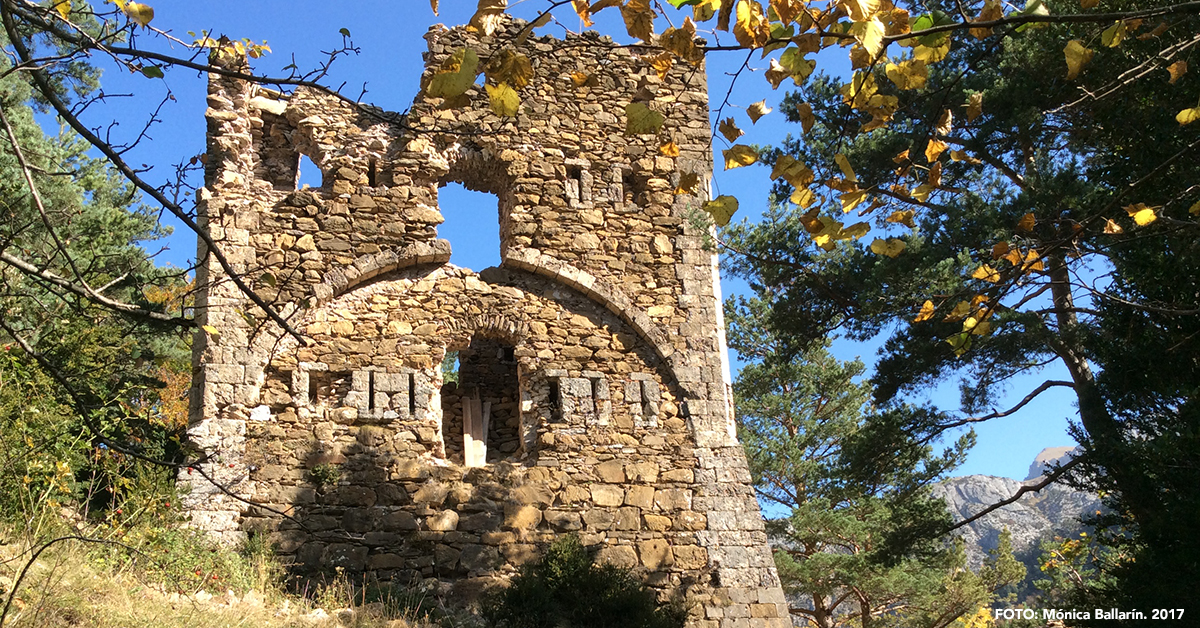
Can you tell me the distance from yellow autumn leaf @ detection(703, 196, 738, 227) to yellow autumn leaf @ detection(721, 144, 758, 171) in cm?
13

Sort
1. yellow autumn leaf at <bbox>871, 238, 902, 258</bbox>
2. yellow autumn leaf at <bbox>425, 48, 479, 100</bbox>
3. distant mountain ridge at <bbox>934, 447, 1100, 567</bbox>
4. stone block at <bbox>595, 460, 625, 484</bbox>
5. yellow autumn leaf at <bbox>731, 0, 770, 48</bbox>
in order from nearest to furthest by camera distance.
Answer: yellow autumn leaf at <bbox>425, 48, 479, 100</bbox>, yellow autumn leaf at <bbox>731, 0, 770, 48</bbox>, yellow autumn leaf at <bbox>871, 238, 902, 258</bbox>, stone block at <bbox>595, 460, 625, 484</bbox>, distant mountain ridge at <bbox>934, 447, 1100, 567</bbox>

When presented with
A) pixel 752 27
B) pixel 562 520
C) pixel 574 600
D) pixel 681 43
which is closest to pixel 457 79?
pixel 681 43

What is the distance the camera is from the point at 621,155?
974 centimetres

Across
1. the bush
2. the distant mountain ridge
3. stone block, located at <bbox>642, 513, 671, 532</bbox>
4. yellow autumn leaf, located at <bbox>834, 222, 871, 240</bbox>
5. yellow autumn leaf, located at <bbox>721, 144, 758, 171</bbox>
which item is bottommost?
the bush

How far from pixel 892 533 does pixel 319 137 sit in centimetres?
737

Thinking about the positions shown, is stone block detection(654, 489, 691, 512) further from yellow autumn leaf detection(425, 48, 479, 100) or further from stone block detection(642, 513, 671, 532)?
yellow autumn leaf detection(425, 48, 479, 100)

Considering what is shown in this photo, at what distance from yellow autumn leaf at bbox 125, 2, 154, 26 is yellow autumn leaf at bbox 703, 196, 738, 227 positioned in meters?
2.18

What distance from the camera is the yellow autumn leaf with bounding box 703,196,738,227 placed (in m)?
3.99

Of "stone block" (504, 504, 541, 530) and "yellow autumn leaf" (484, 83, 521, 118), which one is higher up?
"yellow autumn leaf" (484, 83, 521, 118)

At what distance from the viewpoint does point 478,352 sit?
985 cm

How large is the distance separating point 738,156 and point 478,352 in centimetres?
616

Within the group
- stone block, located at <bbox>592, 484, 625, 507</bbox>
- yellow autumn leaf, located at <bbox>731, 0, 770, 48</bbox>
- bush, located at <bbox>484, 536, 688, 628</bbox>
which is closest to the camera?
yellow autumn leaf, located at <bbox>731, 0, 770, 48</bbox>

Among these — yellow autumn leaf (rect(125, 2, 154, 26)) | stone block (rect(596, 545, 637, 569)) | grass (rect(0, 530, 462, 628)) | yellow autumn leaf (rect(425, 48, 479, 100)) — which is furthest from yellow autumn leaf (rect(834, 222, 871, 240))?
stone block (rect(596, 545, 637, 569))

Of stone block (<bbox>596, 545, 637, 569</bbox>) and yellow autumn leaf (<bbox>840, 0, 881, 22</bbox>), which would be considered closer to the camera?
yellow autumn leaf (<bbox>840, 0, 881, 22</bbox>)
